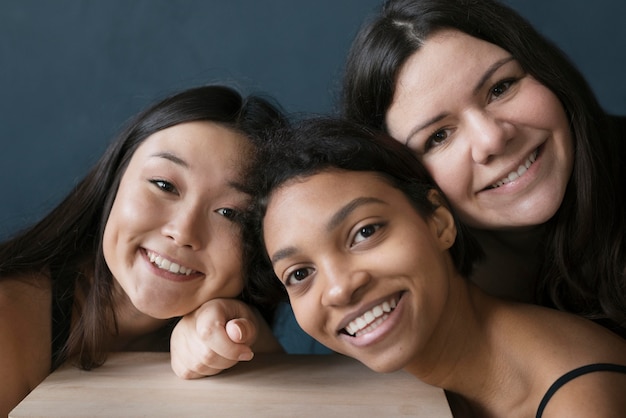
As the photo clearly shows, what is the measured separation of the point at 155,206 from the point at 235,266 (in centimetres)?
14

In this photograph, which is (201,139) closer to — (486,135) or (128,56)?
(486,135)

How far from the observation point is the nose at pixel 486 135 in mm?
1185

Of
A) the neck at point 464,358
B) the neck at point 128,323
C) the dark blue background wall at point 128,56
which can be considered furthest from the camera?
the dark blue background wall at point 128,56

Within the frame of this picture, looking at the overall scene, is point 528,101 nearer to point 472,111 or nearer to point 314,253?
point 472,111

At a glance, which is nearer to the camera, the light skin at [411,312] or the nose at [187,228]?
the light skin at [411,312]

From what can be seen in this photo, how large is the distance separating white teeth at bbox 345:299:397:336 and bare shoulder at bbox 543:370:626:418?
222 millimetres

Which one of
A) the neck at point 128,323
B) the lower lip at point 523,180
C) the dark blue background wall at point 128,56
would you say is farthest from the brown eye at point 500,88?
the dark blue background wall at point 128,56

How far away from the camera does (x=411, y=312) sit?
3.54 ft

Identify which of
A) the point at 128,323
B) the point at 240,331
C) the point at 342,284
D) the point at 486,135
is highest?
the point at 486,135

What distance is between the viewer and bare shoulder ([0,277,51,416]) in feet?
4.05

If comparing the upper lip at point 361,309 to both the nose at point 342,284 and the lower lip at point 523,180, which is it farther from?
the lower lip at point 523,180

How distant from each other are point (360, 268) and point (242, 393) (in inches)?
8.9

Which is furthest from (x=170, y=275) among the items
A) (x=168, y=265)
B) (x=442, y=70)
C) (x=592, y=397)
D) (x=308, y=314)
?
(x=592, y=397)

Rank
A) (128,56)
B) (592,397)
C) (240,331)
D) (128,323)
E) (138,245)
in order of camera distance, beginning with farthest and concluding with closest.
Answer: (128,56), (128,323), (138,245), (240,331), (592,397)
